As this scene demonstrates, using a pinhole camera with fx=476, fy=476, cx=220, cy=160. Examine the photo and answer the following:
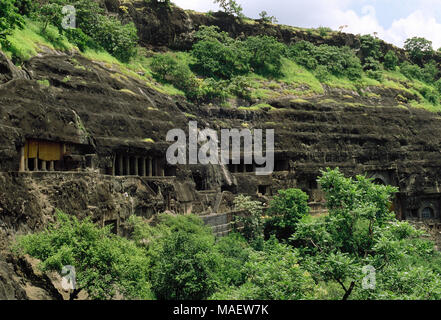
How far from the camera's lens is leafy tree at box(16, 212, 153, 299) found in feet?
60.0

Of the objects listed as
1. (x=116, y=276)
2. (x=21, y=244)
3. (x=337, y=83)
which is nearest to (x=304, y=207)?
(x=116, y=276)

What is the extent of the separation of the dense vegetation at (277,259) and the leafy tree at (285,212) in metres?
12.0

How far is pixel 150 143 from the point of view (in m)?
34.1

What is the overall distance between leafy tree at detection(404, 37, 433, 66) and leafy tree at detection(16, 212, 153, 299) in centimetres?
8045

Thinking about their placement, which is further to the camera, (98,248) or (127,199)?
(127,199)

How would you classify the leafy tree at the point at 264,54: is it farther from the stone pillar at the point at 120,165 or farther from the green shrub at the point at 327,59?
the stone pillar at the point at 120,165

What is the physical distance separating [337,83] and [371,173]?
20.1m

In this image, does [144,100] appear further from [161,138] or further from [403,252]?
[403,252]

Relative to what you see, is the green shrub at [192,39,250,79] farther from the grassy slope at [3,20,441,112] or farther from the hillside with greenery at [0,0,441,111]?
the grassy slope at [3,20,441,112]

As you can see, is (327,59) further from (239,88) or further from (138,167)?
(138,167)

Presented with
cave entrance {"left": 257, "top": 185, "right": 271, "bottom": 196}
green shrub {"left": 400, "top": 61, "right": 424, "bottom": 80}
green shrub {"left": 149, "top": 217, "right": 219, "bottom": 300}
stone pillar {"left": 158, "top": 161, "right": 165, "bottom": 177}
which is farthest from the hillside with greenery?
green shrub {"left": 149, "top": 217, "right": 219, "bottom": 300}

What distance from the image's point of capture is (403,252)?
750 inches

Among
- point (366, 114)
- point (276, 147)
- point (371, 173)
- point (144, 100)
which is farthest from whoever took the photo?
point (366, 114)

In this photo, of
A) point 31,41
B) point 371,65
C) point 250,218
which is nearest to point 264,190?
point 250,218
